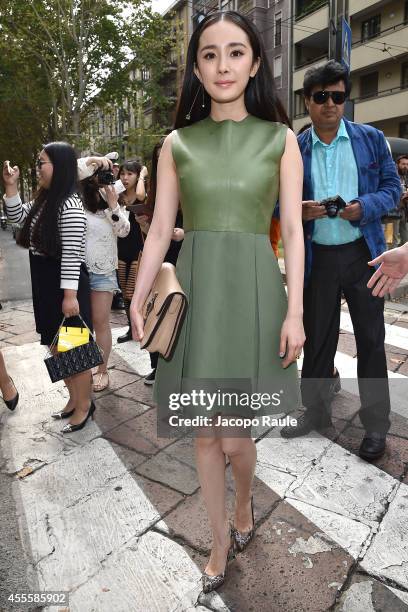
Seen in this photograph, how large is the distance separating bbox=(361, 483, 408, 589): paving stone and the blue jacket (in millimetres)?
1344

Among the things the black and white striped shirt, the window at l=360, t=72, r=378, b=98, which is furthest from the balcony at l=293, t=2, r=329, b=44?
the black and white striped shirt

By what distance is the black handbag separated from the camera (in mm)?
3066

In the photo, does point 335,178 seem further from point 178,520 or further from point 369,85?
point 369,85

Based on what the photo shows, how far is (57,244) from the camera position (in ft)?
10.0

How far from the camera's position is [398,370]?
4316mm

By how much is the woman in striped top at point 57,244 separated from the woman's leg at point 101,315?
0.58 metres

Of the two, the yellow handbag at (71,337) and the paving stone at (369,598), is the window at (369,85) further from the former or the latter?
the paving stone at (369,598)

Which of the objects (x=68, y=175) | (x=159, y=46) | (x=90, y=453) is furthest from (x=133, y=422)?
(x=159, y=46)

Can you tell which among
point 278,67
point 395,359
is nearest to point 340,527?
point 395,359

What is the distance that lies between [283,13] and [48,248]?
3175cm

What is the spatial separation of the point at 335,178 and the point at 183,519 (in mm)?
1984

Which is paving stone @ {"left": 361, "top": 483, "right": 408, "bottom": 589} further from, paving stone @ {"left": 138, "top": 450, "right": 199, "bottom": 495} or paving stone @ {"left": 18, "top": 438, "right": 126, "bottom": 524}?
paving stone @ {"left": 18, "top": 438, "right": 126, "bottom": 524}

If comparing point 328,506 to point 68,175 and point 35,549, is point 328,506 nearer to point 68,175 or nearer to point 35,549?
point 35,549

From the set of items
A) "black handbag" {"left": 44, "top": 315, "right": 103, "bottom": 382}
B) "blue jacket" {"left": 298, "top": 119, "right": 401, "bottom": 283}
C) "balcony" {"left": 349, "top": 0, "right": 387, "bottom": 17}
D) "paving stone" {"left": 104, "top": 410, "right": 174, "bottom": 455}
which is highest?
"balcony" {"left": 349, "top": 0, "right": 387, "bottom": 17}
